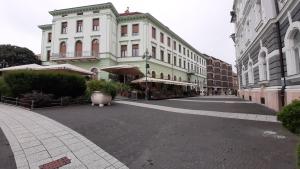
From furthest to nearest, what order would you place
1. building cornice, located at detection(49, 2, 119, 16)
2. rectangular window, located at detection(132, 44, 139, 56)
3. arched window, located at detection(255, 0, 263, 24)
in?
rectangular window, located at detection(132, 44, 139, 56)
building cornice, located at detection(49, 2, 119, 16)
arched window, located at detection(255, 0, 263, 24)

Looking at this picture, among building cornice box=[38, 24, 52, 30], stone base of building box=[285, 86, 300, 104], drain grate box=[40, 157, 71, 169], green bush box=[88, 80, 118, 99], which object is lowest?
drain grate box=[40, 157, 71, 169]

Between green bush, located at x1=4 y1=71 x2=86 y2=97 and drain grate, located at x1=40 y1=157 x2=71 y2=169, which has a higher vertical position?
green bush, located at x1=4 y1=71 x2=86 y2=97

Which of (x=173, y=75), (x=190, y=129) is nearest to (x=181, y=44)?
(x=173, y=75)

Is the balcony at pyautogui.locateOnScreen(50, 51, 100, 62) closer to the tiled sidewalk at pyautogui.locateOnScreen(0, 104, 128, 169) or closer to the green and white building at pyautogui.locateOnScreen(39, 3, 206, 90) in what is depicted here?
the green and white building at pyautogui.locateOnScreen(39, 3, 206, 90)

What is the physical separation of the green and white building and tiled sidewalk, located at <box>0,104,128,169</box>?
69.8ft

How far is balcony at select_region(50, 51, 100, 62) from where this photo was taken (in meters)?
25.7

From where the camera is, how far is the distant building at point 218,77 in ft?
220

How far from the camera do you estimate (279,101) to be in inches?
341

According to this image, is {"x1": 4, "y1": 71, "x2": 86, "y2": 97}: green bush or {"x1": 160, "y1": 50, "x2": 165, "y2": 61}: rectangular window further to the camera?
{"x1": 160, "y1": 50, "x2": 165, "y2": 61}: rectangular window

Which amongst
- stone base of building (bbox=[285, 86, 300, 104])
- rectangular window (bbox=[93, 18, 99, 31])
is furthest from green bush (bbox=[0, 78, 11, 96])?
rectangular window (bbox=[93, 18, 99, 31])

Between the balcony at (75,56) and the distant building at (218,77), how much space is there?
48539 mm

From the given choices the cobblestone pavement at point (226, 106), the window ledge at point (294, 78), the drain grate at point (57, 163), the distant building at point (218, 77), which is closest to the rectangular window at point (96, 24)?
the cobblestone pavement at point (226, 106)

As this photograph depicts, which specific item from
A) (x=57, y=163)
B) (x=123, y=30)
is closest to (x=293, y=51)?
(x=57, y=163)

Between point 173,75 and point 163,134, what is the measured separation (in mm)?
32085
